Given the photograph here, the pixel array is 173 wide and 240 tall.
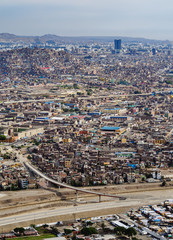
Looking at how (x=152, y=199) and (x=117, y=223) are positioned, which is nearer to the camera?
(x=117, y=223)

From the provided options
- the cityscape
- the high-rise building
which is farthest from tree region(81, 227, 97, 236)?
the high-rise building

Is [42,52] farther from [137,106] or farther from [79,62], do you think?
[137,106]

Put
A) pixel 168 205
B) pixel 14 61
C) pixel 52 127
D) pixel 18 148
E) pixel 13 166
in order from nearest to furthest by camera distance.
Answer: pixel 168 205 < pixel 13 166 < pixel 18 148 < pixel 52 127 < pixel 14 61

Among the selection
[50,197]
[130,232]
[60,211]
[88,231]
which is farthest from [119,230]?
[50,197]

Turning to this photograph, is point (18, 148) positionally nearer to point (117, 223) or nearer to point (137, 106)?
point (117, 223)

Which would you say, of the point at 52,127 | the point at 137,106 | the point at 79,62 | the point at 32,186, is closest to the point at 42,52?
the point at 79,62

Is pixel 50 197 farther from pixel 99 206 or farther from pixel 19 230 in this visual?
pixel 19 230

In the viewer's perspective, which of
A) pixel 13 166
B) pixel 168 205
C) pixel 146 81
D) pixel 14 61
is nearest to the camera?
pixel 168 205
